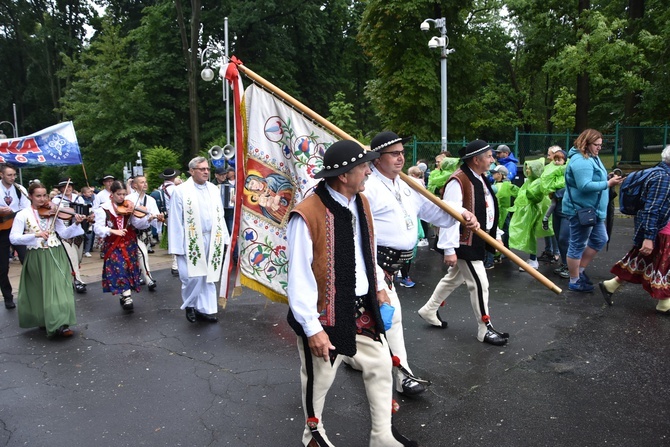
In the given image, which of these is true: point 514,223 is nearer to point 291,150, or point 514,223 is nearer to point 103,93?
point 291,150

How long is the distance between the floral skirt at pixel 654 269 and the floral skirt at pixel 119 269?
19.6ft

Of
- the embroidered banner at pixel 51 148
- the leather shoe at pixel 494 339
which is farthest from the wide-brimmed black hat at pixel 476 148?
the embroidered banner at pixel 51 148

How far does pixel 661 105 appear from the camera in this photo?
1947cm

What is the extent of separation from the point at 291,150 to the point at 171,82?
1011 inches

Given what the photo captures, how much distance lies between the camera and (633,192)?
6.09 metres

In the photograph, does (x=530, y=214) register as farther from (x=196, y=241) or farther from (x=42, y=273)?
(x=42, y=273)

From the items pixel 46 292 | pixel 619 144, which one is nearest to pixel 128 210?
pixel 46 292

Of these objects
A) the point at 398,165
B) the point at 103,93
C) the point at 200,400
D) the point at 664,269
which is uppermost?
the point at 103,93

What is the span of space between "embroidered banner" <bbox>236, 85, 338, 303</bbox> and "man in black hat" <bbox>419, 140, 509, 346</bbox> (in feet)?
4.96

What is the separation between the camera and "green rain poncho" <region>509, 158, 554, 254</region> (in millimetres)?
8500

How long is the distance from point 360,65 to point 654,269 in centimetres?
3247

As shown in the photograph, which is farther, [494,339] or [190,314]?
[190,314]

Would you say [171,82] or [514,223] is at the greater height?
[171,82]

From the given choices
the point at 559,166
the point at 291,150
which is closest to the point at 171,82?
the point at 559,166
